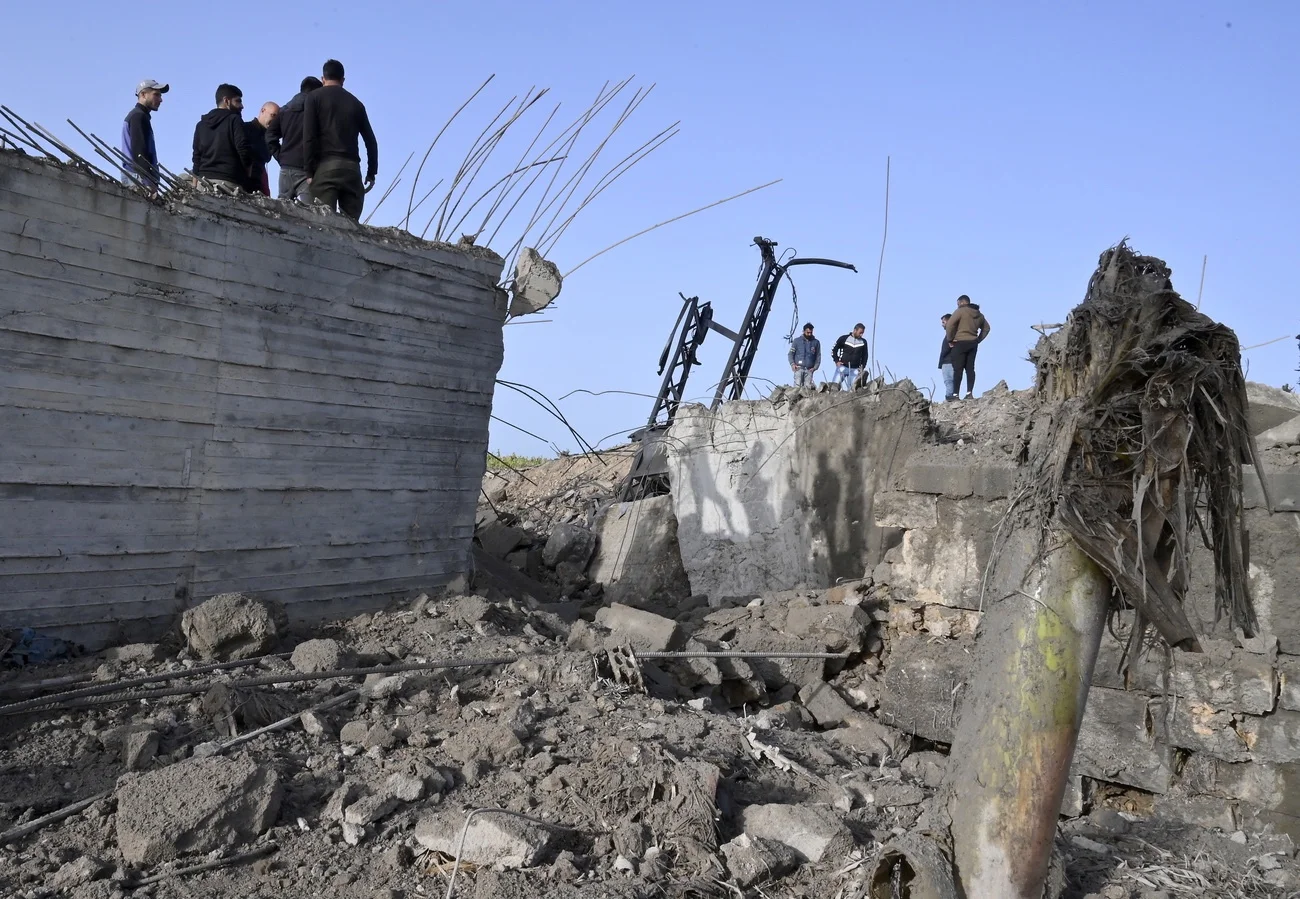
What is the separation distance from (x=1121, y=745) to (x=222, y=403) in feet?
18.5

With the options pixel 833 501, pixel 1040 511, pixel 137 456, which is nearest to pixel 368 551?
pixel 137 456

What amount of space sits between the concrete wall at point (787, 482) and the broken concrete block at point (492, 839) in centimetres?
475

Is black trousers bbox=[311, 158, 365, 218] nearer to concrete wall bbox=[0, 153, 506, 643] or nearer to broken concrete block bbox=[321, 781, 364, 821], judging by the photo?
concrete wall bbox=[0, 153, 506, 643]

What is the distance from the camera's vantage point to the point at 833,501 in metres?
8.85

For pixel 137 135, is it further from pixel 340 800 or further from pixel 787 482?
pixel 787 482

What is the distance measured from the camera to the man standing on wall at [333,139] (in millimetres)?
6750

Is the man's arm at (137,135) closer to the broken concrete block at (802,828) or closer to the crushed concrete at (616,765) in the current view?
the crushed concrete at (616,765)

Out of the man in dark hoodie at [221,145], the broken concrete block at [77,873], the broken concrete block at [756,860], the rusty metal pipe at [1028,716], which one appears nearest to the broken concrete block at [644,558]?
the man in dark hoodie at [221,145]

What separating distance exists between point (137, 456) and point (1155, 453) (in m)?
5.12

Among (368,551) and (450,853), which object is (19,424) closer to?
(368,551)

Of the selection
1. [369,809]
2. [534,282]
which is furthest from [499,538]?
[369,809]

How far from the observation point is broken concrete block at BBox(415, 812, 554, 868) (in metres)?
3.95

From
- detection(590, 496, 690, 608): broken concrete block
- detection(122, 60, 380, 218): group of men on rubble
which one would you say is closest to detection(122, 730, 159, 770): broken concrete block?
detection(122, 60, 380, 218): group of men on rubble

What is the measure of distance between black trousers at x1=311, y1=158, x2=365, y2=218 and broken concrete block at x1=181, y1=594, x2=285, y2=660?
271 cm
